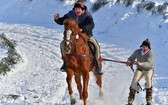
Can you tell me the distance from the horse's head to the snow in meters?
2.18

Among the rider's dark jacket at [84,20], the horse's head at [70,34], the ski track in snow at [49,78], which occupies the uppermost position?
the rider's dark jacket at [84,20]

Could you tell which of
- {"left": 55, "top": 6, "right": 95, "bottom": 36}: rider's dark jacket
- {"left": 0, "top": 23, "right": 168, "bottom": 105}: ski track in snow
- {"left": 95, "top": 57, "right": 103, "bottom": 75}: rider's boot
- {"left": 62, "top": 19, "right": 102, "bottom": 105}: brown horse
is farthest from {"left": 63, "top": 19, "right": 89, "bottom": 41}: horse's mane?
{"left": 0, "top": 23, "right": 168, "bottom": 105}: ski track in snow

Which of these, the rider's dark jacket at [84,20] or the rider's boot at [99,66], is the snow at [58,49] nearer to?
the rider's boot at [99,66]

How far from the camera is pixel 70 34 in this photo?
38.5 feet

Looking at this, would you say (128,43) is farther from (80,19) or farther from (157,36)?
(80,19)

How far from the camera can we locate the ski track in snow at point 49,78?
14.1 m

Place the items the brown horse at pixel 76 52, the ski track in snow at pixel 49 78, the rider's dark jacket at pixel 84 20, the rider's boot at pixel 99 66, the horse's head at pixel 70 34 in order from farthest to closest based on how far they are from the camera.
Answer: the ski track in snow at pixel 49 78, the rider's boot at pixel 99 66, the rider's dark jacket at pixel 84 20, the brown horse at pixel 76 52, the horse's head at pixel 70 34

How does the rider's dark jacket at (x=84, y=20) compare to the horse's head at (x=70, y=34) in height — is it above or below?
above

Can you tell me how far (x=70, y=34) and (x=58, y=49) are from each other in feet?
39.0

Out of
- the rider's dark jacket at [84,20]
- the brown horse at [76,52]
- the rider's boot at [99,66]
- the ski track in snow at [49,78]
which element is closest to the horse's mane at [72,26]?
the brown horse at [76,52]

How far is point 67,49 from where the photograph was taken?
38.0 ft

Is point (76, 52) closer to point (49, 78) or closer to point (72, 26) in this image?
point (72, 26)

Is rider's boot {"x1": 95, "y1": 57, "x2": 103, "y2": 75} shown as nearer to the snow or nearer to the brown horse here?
the brown horse

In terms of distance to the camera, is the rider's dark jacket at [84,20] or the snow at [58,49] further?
the snow at [58,49]
